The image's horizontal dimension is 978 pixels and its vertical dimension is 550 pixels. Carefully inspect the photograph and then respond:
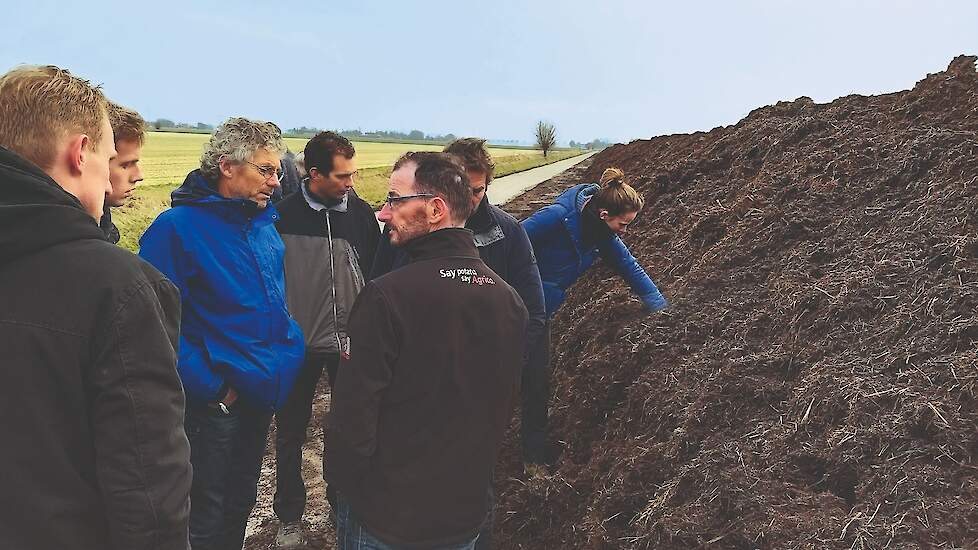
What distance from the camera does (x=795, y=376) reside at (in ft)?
12.1

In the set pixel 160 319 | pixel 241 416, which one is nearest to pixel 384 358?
pixel 160 319

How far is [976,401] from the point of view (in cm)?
291

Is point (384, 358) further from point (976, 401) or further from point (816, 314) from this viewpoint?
point (816, 314)

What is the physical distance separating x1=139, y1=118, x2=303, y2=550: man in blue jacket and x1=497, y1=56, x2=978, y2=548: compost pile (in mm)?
1731

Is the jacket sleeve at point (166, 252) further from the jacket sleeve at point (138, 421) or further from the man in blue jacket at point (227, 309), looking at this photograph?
the jacket sleeve at point (138, 421)

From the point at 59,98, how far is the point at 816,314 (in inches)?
155

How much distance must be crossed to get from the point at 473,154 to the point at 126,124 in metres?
1.48

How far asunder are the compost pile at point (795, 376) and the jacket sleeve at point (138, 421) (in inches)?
89.7

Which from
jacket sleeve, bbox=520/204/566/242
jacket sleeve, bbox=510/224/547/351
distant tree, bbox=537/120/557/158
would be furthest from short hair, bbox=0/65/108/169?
distant tree, bbox=537/120/557/158

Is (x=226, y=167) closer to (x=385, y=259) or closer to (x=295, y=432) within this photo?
(x=385, y=259)

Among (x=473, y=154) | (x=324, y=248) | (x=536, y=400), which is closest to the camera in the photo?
(x=473, y=154)

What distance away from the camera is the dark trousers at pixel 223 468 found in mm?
2723

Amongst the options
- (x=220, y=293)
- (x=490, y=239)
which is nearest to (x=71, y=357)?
(x=220, y=293)

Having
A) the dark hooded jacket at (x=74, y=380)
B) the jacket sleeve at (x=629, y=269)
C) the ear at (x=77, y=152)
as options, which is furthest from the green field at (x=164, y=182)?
the dark hooded jacket at (x=74, y=380)
